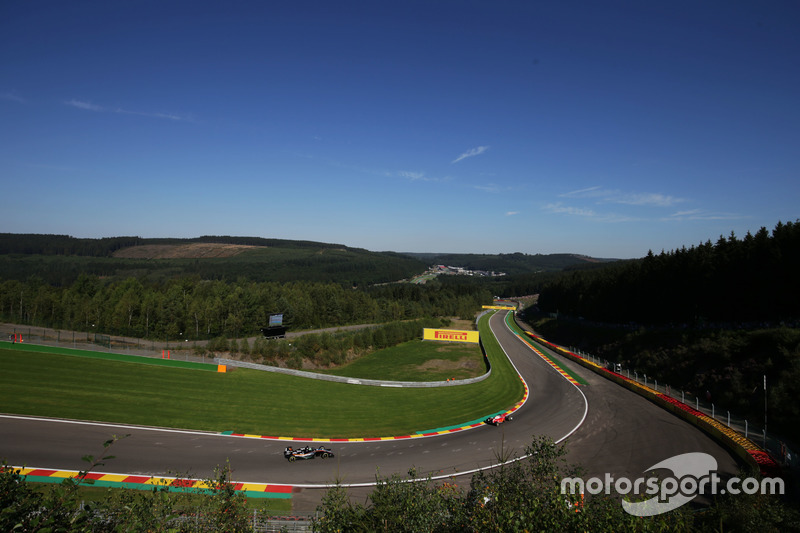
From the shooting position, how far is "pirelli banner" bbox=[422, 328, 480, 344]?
283 ft

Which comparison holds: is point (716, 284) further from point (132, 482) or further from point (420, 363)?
point (132, 482)

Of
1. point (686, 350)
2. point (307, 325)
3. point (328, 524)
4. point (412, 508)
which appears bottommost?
point (307, 325)

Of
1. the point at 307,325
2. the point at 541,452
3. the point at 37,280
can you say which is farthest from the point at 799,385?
the point at 37,280

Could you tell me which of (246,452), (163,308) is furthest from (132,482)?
(163,308)

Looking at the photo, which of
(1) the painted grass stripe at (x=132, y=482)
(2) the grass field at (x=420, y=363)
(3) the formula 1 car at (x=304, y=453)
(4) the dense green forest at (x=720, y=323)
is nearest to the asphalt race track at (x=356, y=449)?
(3) the formula 1 car at (x=304, y=453)

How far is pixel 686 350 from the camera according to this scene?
53031mm

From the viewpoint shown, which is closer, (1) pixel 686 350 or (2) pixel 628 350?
(1) pixel 686 350

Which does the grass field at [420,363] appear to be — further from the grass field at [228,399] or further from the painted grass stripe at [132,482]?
the painted grass stripe at [132,482]

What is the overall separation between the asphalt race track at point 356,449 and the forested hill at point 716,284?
2877 cm

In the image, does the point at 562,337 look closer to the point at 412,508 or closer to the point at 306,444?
the point at 306,444

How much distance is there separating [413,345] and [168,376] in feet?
170

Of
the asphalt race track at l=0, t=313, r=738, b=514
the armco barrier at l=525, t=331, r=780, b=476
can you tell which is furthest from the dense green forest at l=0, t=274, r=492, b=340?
the armco barrier at l=525, t=331, r=780, b=476

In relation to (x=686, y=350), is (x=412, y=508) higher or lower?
higher

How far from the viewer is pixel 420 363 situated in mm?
71250
